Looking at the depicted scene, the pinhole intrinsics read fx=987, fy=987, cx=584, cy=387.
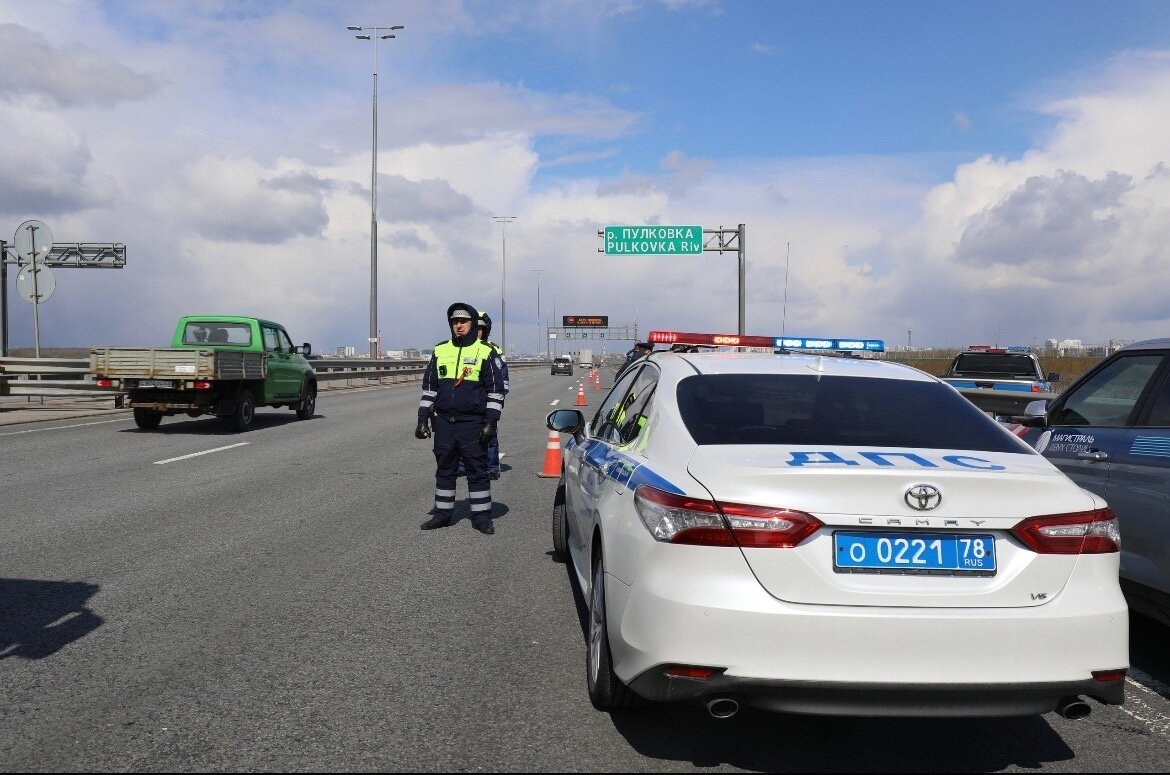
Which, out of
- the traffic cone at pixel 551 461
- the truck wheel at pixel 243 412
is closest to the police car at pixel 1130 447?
the traffic cone at pixel 551 461

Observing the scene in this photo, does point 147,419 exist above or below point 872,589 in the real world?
below

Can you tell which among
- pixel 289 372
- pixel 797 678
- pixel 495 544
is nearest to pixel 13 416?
pixel 289 372

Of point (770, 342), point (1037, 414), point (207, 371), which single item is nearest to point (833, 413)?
point (1037, 414)

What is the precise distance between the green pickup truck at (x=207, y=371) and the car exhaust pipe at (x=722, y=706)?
14523mm

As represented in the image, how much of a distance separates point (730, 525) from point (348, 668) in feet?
7.05

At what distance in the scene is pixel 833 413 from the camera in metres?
4.24

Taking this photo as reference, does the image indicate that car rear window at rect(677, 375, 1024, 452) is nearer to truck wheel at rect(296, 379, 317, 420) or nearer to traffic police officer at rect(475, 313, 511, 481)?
traffic police officer at rect(475, 313, 511, 481)

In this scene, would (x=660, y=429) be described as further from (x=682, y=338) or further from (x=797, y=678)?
(x=682, y=338)

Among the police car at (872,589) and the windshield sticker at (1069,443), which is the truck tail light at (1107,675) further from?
the windshield sticker at (1069,443)

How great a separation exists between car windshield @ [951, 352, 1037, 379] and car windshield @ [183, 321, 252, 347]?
42.6ft

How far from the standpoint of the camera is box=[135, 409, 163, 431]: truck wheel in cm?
1716

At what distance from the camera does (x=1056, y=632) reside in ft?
10.6

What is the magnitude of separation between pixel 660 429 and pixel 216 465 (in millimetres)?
9663

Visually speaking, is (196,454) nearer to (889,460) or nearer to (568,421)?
(568,421)
